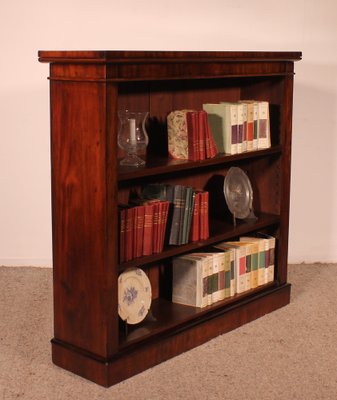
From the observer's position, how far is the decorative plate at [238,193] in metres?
3.90

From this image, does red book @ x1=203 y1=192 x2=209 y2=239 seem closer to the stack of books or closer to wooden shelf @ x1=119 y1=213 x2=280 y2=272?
wooden shelf @ x1=119 y1=213 x2=280 y2=272

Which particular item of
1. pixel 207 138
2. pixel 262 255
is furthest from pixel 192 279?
pixel 207 138

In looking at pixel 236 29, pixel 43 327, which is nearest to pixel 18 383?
pixel 43 327

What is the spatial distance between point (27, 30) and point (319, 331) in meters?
2.33

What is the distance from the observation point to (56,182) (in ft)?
10.3

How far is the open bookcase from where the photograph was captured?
294 centimetres

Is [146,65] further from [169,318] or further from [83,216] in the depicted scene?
[169,318]

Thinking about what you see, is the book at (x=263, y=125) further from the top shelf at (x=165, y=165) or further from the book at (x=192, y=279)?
the book at (x=192, y=279)

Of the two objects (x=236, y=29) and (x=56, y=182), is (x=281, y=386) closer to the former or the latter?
(x=56, y=182)

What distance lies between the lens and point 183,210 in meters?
3.48

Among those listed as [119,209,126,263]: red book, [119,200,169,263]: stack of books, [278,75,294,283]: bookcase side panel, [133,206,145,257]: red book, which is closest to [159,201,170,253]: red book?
[119,200,169,263]: stack of books

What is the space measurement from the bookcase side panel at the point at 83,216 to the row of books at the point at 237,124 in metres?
0.93

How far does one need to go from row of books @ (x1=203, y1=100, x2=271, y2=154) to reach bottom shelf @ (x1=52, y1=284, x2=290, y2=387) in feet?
2.47

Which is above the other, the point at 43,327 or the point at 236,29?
the point at 236,29
